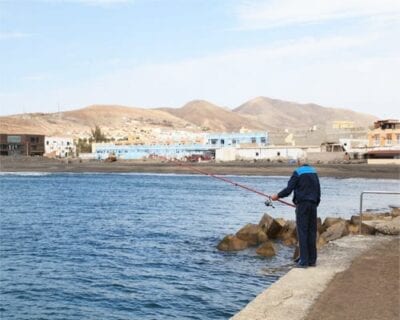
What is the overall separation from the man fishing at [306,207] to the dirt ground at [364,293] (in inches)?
28.0

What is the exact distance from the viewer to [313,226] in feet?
32.1

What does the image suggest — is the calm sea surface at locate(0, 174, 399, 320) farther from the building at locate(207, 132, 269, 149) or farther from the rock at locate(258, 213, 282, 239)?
the building at locate(207, 132, 269, 149)

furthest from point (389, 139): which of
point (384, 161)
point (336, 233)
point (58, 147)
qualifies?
point (58, 147)

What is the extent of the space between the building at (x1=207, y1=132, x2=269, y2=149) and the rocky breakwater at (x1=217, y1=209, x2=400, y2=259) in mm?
92643

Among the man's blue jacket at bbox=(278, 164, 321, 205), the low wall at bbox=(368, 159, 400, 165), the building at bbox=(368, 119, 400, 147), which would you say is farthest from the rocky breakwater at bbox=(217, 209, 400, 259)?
the building at bbox=(368, 119, 400, 147)

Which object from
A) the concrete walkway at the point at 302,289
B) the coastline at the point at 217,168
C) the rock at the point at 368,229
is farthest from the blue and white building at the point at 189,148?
the concrete walkway at the point at 302,289

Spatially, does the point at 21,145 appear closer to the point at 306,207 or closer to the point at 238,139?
the point at 238,139

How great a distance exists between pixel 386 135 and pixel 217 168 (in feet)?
86.5

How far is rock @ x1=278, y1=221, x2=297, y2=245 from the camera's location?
61.5 feet

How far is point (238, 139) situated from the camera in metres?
117

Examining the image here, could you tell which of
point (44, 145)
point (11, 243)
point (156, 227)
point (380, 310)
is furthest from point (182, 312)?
point (44, 145)

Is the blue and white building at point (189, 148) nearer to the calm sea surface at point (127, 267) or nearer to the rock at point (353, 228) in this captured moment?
the calm sea surface at point (127, 267)

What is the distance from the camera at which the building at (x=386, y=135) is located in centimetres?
8806

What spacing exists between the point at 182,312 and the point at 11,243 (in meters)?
11.1
